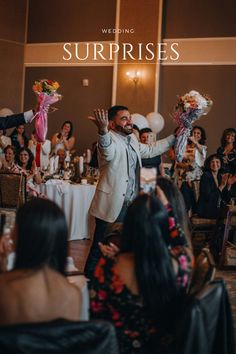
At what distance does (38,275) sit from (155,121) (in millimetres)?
8266

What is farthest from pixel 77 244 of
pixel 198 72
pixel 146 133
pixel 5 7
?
pixel 5 7

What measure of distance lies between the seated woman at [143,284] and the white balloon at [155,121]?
786cm

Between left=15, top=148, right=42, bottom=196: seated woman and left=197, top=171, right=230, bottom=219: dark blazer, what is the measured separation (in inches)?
74.5

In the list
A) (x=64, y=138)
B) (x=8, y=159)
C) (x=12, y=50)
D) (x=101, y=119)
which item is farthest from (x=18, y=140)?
(x=101, y=119)

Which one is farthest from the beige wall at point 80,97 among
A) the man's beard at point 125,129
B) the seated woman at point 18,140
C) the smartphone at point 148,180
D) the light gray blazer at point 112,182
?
the smartphone at point 148,180

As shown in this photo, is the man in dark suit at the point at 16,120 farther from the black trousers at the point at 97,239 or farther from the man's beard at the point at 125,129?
the black trousers at the point at 97,239

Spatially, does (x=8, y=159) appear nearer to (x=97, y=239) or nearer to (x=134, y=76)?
(x=97, y=239)

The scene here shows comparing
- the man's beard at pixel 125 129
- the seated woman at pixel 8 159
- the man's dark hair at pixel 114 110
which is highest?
the man's dark hair at pixel 114 110

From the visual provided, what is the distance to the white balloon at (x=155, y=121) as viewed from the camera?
9.76 metres

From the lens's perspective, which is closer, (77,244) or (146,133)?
(77,244)

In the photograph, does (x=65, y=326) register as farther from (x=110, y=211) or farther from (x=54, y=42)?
(x=54, y=42)

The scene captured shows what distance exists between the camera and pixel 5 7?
11.7 m

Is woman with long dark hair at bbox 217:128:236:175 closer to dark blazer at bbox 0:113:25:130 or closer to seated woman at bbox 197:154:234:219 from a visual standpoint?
seated woman at bbox 197:154:234:219

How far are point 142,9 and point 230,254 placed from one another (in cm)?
606
